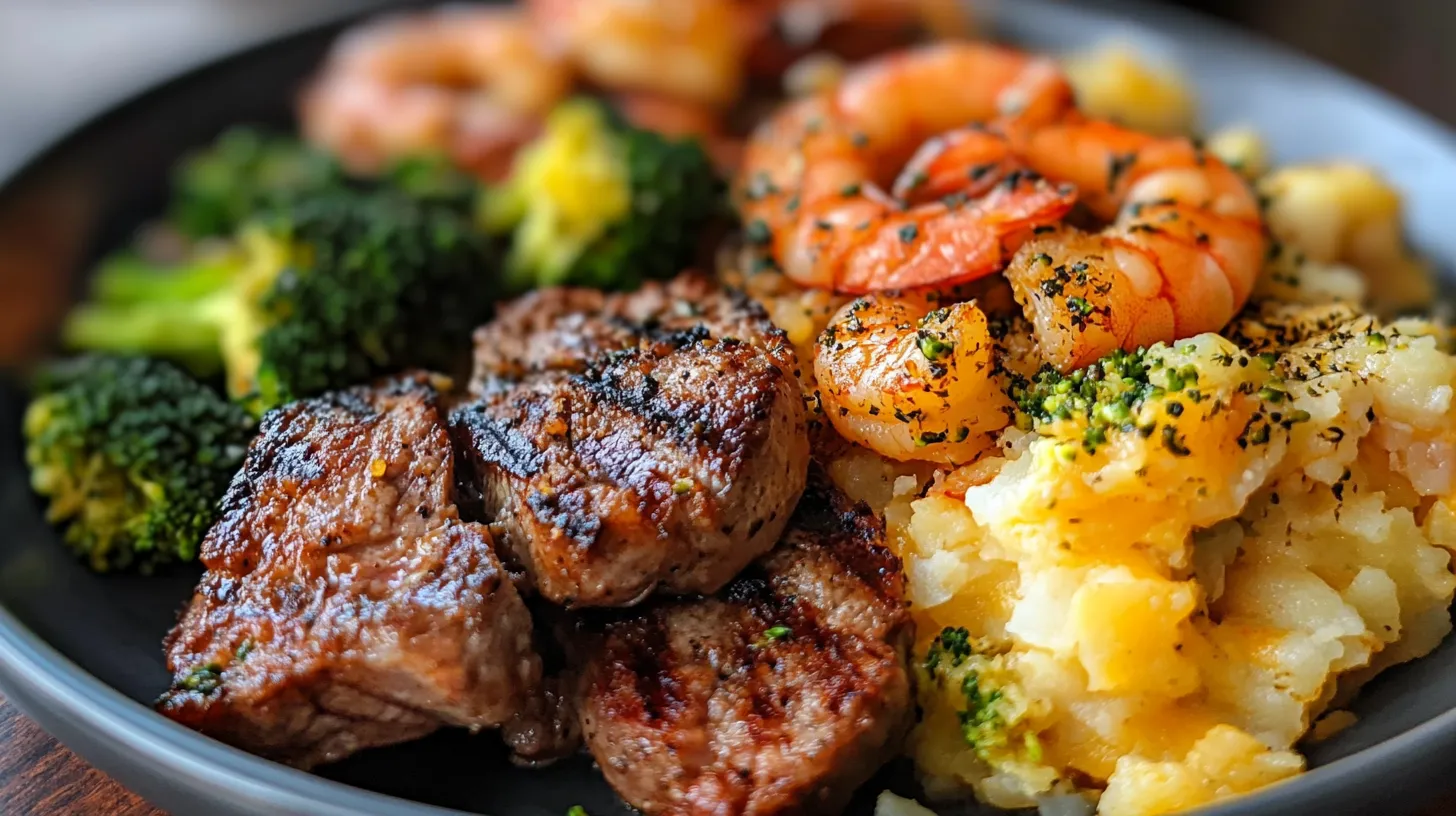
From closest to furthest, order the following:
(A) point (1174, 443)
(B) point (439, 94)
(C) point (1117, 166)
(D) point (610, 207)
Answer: (A) point (1174, 443), (C) point (1117, 166), (D) point (610, 207), (B) point (439, 94)

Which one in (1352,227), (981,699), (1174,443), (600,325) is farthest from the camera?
(1352,227)

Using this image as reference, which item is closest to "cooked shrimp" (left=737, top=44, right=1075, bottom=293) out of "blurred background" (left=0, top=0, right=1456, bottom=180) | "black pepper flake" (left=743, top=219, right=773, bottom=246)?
"black pepper flake" (left=743, top=219, right=773, bottom=246)

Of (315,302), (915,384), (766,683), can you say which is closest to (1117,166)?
(915,384)

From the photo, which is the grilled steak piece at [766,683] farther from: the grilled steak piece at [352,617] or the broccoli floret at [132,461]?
the broccoli floret at [132,461]

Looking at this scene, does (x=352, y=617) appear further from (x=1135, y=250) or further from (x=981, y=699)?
(x=1135, y=250)

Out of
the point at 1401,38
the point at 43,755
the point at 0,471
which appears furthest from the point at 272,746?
the point at 1401,38
